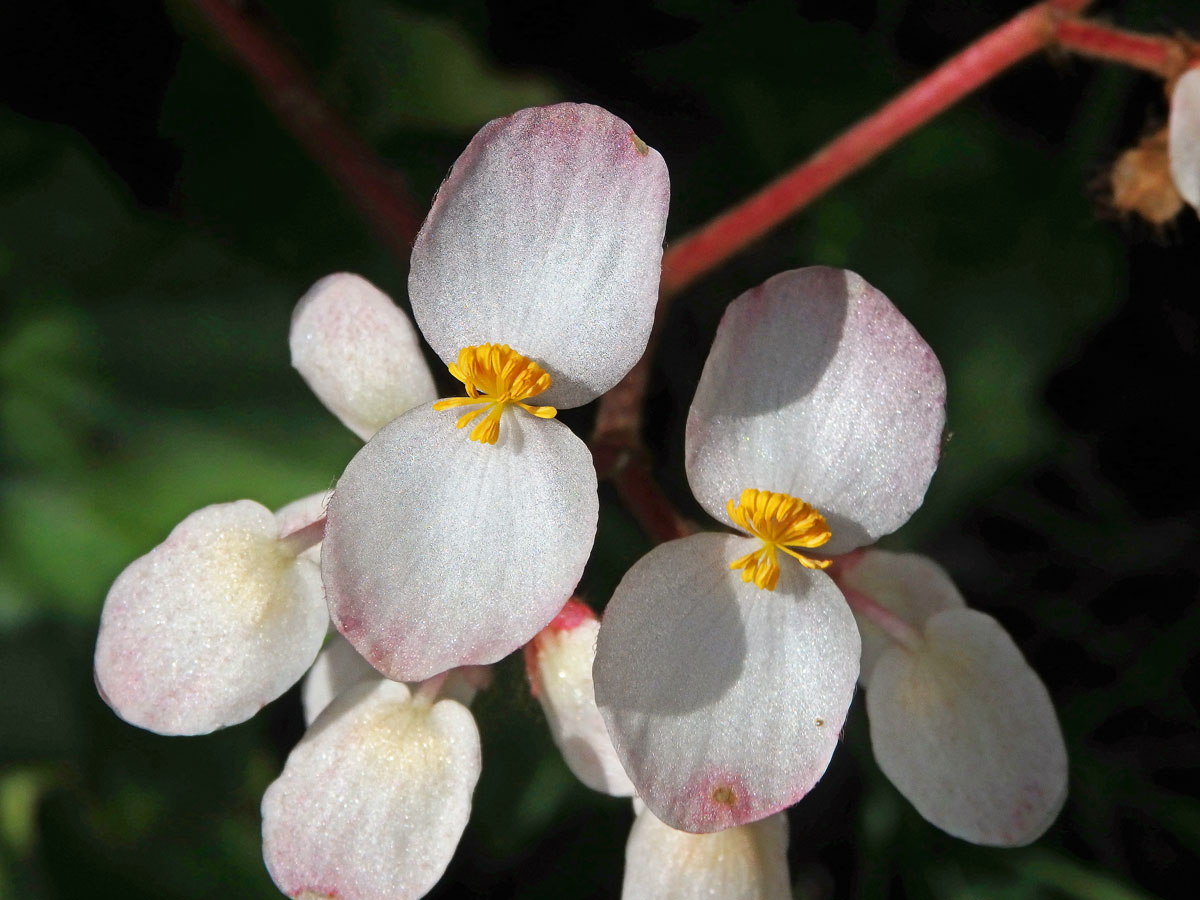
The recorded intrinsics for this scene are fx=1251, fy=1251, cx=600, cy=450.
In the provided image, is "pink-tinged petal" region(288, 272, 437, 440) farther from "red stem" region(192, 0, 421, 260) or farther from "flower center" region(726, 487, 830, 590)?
"red stem" region(192, 0, 421, 260)

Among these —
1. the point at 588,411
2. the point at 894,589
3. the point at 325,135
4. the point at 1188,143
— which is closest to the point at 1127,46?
the point at 1188,143

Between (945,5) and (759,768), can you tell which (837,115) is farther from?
(759,768)

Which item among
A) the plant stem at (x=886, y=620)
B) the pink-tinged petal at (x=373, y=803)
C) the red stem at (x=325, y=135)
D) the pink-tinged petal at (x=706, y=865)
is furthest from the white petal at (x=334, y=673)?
the red stem at (x=325, y=135)

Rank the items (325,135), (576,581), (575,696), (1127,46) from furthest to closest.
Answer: (325,135), (1127,46), (575,696), (576,581)

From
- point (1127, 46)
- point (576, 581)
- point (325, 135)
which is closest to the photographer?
point (576, 581)

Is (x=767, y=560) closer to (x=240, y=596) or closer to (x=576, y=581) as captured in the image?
(x=576, y=581)
